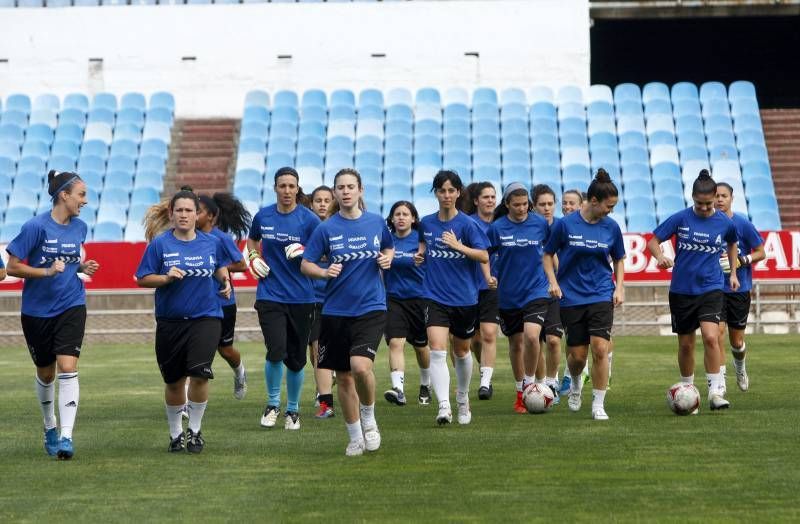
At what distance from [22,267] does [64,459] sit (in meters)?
1.44

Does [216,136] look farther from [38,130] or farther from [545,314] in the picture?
[545,314]

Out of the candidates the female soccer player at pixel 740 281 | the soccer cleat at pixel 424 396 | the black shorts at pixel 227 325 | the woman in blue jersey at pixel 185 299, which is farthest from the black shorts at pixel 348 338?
the female soccer player at pixel 740 281

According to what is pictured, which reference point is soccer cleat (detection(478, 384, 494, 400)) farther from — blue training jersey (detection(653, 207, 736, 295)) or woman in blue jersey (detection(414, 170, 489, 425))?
blue training jersey (detection(653, 207, 736, 295))

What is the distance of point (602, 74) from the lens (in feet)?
155

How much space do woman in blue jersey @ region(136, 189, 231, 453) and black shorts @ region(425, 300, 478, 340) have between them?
7.69 feet

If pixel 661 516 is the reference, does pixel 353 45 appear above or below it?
above

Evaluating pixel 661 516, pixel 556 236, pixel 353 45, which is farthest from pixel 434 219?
pixel 353 45

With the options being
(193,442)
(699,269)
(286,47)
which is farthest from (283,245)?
(286,47)

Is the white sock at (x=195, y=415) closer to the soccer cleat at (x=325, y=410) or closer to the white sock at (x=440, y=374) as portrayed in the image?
the white sock at (x=440, y=374)

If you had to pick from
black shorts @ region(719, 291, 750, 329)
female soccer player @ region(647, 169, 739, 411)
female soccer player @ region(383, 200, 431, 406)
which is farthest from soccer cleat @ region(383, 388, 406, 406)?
black shorts @ region(719, 291, 750, 329)

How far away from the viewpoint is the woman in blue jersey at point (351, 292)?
11.0m

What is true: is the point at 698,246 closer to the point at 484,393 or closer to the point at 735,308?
the point at 735,308

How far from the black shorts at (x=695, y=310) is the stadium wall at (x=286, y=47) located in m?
25.0

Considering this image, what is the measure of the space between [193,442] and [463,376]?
109 inches
